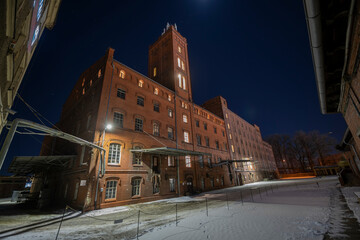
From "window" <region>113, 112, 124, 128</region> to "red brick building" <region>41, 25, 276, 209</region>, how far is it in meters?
0.12

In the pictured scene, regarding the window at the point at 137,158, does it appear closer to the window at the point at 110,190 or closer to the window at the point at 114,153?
the window at the point at 114,153

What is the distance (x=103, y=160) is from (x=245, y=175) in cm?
3771

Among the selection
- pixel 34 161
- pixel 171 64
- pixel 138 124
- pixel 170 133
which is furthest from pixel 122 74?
pixel 171 64

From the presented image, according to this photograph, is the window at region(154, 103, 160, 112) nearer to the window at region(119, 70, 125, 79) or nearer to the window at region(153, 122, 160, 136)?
the window at region(153, 122, 160, 136)

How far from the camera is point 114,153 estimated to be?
1606cm

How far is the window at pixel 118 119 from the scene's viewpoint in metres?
17.5

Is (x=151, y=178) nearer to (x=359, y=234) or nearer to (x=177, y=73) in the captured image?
(x=359, y=234)

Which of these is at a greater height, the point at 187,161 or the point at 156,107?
the point at 156,107

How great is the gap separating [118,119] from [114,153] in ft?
13.0

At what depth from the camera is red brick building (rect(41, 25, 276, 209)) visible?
15093 mm

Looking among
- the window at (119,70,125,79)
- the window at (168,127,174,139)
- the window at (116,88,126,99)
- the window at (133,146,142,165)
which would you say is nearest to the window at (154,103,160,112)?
the window at (168,127,174,139)

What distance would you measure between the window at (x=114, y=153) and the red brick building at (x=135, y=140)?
11 cm

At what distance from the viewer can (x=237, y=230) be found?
649cm

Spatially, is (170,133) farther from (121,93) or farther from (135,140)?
(121,93)
